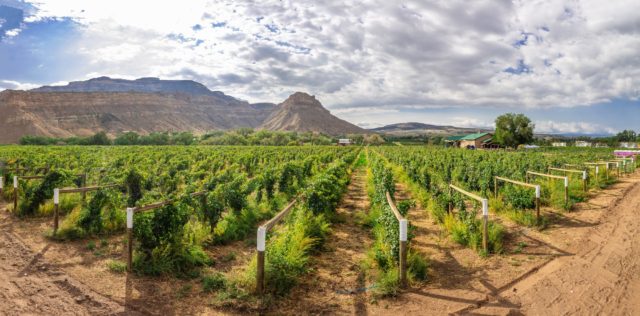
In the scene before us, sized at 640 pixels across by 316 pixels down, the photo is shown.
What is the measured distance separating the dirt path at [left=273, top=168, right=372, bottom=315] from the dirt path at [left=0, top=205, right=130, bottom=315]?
2.84 m

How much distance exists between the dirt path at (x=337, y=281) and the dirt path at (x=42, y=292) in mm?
2843

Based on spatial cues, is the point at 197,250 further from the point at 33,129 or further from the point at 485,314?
the point at 33,129

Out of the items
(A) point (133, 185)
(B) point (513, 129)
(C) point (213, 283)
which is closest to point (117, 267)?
(C) point (213, 283)

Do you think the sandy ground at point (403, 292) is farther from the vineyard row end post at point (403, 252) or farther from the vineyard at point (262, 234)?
the vineyard row end post at point (403, 252)

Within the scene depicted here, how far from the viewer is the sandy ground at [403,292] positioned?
5.42 meters

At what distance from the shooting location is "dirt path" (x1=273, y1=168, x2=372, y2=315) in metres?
5.62

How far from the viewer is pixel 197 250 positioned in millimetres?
7371

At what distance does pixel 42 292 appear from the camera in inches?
226

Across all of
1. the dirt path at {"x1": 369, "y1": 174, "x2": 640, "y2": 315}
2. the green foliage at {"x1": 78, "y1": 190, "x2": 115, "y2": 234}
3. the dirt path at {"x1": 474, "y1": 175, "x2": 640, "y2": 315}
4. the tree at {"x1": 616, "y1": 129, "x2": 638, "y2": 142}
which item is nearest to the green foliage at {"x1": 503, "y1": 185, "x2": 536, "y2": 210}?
the dirt path at {"x1": 369, "y1": 174, "x2": 640, "y2": 315}

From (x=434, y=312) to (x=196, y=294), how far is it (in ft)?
12.8

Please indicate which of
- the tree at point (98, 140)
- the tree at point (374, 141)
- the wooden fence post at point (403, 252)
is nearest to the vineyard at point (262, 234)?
the wooden fence post at point (403, 252)

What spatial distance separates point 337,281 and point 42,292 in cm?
499

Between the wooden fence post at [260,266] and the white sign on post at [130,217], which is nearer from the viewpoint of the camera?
the wooden fence post at [260,266]

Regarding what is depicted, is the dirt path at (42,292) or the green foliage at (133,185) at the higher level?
the green foliage at (133,185)
